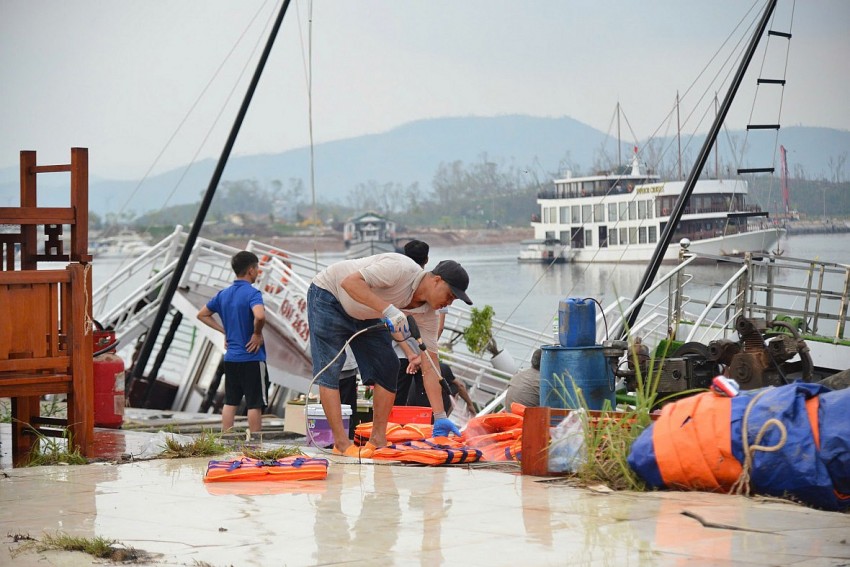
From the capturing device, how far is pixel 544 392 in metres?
8.59

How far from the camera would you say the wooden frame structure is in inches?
293

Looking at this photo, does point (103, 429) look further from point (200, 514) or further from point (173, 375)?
point (173, 375)

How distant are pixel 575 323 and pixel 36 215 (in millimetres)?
3800

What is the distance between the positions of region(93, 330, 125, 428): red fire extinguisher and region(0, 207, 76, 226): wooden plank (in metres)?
2.94

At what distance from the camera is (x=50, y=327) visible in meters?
7.67

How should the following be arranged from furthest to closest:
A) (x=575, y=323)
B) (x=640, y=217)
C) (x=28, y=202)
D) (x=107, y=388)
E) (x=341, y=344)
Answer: (x=640, y=217) < (x=107, y=388) < (x=575, y=323) < (x=28, y=202) < (x=341, y=344)

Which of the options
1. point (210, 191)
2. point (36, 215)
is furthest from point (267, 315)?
point (36, 215)

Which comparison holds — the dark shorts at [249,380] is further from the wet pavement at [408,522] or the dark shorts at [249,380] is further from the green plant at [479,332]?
the green plant at [479,332]

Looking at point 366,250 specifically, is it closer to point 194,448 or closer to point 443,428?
point 443,428

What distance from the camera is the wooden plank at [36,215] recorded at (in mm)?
7641

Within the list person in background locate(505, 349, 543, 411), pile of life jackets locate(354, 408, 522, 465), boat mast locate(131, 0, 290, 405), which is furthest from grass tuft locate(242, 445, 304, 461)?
boat mast locate(131, 0, 290, 405)

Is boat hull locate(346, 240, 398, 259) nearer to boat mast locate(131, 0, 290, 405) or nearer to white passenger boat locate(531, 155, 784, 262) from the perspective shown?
white passenger boat locate(531, 155, 784, 262)

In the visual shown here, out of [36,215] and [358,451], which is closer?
[36,215]

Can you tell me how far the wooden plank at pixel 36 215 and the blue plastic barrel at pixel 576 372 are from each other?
11.2 feet
